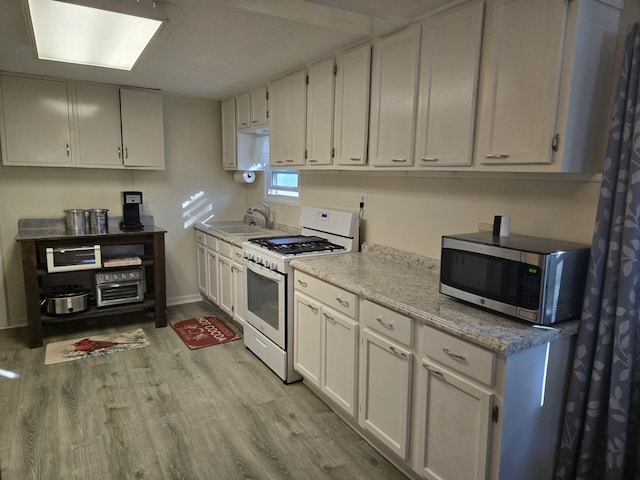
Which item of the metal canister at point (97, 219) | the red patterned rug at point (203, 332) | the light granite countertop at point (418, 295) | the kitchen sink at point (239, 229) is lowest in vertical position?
the red patterned rug at point (203, 332)

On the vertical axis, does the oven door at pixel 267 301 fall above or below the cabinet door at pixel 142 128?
below

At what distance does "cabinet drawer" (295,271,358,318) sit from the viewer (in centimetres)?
236

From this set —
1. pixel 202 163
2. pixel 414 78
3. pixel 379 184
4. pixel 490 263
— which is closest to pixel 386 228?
pixel 379 184

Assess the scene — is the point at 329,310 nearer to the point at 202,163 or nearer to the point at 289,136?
the point at 289,136

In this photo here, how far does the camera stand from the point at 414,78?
90.6 inches

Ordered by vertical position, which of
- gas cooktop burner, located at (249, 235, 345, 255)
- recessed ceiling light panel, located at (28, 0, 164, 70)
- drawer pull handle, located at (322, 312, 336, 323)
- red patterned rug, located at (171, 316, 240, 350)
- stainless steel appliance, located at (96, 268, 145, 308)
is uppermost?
recessed ceiling light panel, located at (28, 0, 164, 70)

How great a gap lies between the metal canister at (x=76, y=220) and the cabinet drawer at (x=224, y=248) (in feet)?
4.07

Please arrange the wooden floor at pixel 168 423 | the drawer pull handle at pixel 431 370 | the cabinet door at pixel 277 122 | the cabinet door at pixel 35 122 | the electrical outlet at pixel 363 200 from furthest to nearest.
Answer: the cabinet door at pixel 35 122 → the cabinet door at pixel 277 122 → the electrical outlet at pixel 363 200 → the wooden floor at pixel 168 423 → the drawer pull handle at pixel 431 370

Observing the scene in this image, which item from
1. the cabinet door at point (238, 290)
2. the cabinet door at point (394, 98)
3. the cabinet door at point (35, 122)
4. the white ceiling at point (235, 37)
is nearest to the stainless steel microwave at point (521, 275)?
the cabinet door at point (394, 98)

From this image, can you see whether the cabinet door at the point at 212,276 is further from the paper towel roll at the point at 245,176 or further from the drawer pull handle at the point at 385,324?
the drawer pull handle at the point at 385,324

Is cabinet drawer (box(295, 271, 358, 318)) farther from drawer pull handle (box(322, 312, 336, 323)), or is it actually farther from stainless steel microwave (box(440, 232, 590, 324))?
stainless steel microwave (box(440, 232, 590, 324))

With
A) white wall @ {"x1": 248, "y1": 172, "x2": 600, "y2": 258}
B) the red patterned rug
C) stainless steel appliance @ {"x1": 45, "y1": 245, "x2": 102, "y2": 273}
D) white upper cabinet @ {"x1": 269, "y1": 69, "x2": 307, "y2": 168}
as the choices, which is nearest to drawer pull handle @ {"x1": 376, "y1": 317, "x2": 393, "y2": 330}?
white wall @ {"x1": 248, "y1": 172, "x2": 600, "y2": 258}

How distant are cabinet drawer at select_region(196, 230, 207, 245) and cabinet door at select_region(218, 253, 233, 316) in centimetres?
48

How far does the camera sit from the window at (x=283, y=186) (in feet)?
13.8
